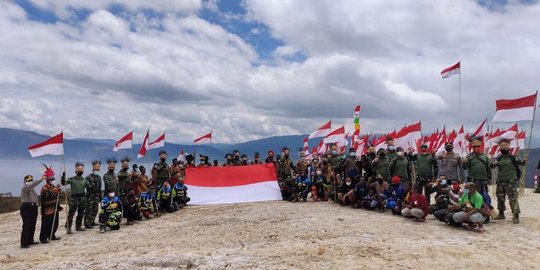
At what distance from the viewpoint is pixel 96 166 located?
14.3 m

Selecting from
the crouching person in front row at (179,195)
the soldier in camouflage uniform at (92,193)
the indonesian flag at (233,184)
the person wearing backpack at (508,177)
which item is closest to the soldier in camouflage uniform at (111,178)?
the soldier in camouflage uniform at (92,193)

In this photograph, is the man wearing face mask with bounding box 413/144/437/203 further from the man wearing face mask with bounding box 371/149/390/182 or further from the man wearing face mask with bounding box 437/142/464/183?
the man wearing face mask with bounding box 371/149/390/182

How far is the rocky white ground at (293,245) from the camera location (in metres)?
8.70

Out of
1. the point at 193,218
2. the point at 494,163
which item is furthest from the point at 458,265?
the point at 193,218

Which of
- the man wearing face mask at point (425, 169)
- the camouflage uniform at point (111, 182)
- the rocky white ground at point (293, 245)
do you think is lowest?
the rocky white ground at point (293, 245)

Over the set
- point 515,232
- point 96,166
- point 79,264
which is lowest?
point 79,264

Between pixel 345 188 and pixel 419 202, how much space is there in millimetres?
A: 4197

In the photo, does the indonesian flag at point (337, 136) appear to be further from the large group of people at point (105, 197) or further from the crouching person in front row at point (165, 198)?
the crouching person in front row at point (165, 198)

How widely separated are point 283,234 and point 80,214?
7776mm

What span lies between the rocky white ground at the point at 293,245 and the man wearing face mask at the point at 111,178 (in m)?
1.70

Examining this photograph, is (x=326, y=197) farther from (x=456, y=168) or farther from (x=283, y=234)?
(x=283, y=234)

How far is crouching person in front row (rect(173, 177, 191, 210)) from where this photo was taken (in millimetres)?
17530

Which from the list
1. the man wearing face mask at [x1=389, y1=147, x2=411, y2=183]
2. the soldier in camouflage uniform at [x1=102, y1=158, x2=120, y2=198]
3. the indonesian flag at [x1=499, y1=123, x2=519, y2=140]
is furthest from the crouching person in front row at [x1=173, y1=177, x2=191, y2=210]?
the indonesian flag at [x1=499, y1=123, x2=519, y2=140]

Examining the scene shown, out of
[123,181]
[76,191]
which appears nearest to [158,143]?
[123,181]
